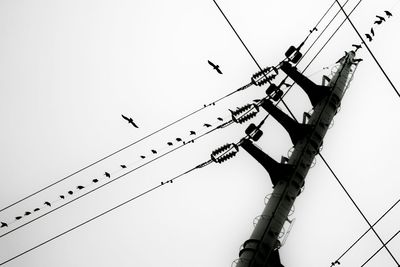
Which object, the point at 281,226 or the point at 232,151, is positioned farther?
the point at 232,151

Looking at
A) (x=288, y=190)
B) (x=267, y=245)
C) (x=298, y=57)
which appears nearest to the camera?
(x=267, y=245)

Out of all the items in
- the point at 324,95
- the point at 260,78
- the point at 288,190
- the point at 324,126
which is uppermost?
the point at 260,78

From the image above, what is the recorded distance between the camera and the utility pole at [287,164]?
7.95m

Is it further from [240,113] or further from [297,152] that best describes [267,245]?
[240,113]

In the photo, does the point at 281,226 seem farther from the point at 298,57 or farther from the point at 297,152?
the point at 298,57

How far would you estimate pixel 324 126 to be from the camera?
972 centimetres

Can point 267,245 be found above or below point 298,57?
below

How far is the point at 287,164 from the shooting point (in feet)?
29.6

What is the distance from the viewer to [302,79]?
10930 mm

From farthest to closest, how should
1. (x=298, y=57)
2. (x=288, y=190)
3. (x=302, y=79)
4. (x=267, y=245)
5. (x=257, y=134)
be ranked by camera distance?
(x=298, y=57) < (x=302, y=79) < (x=257, y=134) < (x=288, y=190) < (x=267, y=245)

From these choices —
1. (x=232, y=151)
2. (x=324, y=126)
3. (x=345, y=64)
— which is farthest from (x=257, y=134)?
(x=345, y=64)

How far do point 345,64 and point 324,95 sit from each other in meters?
2.28

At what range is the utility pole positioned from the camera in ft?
26.1

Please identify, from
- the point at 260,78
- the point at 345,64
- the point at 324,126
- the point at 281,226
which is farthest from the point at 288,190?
the point at 345,64
